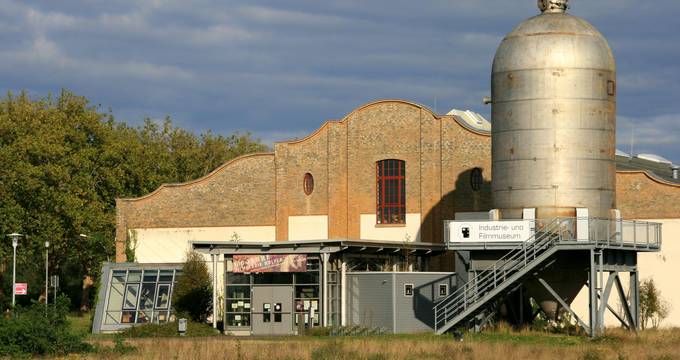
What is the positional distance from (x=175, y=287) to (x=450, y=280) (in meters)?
13.2

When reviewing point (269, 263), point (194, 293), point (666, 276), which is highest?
point (269, 263)

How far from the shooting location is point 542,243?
46.9 m

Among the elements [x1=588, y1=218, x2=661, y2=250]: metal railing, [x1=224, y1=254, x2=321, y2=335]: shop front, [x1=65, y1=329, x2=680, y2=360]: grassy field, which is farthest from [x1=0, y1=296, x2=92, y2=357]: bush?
[x1=588, y1=218, x2=661, y2=250]: metal railing

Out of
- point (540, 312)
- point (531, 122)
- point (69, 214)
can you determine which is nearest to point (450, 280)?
point (540, 312)

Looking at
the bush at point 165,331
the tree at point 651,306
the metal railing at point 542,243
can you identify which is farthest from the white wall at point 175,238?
the tree at point 651,306

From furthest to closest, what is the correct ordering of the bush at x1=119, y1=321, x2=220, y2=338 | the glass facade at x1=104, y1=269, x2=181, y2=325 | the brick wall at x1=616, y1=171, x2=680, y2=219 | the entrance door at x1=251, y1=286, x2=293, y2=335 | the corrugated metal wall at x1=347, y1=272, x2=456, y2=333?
the glass facade at x1=104, y1=269, x2=181, y2=325, the brick wall at x1=616, y1=171, x2=680, y2=219, the entrance door at x1=251, y1=286, x2=293, y2=335, the corrugated metal wall at x1=347, y1=272, x2=456, y2=333, the bush at x1=119, y1=321, x2=220, y2=338

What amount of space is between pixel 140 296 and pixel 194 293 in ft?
8.99

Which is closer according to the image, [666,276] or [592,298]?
[592,298]

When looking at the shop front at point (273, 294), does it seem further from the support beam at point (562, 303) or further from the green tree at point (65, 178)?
the green tree at point (65, 178)

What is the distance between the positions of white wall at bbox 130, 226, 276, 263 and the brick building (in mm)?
55

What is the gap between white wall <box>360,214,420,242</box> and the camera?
63781mm

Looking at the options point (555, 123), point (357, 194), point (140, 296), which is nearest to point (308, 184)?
point (357, 194)

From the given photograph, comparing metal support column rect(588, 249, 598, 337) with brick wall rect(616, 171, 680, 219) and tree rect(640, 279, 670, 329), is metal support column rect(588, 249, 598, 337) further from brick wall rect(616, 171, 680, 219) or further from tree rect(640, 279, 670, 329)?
brick wall rect(616, 171, 680, 219)

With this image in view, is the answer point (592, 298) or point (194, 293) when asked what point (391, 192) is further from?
point (592, 298)
